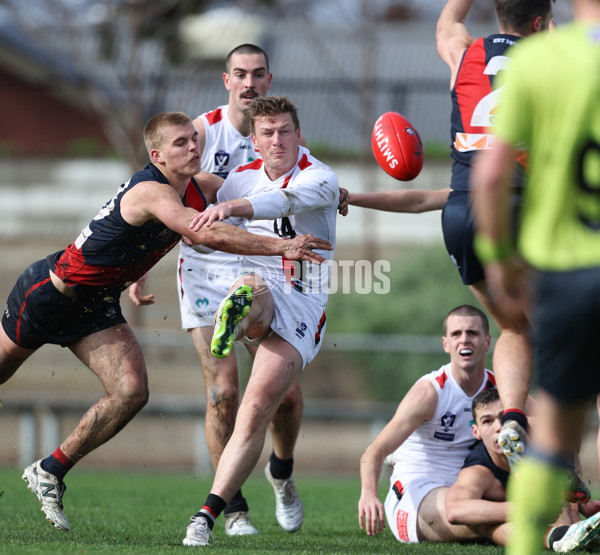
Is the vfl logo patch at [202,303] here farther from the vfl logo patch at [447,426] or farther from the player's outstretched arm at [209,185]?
the vfl logo patch at [447,426]

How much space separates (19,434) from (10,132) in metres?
12.0

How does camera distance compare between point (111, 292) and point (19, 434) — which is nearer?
point (111, 292)

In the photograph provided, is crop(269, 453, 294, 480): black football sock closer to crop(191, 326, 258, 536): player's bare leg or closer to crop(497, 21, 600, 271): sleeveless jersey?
crop(191, 326, 258, 536): player's bare leg

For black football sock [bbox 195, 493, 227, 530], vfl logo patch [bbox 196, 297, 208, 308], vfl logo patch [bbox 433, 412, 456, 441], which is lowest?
black football sock [bbox 195, 493, 227, 530]

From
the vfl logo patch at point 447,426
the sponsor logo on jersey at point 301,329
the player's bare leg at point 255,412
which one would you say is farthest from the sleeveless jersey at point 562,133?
the vfl logo patch at point 447,426

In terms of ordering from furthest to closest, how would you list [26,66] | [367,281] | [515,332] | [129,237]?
[26,66]
[367,281]
[129,237]
[515,332]

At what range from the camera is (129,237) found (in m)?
5.50

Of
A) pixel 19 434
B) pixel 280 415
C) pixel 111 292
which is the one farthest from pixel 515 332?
pixel 19 434

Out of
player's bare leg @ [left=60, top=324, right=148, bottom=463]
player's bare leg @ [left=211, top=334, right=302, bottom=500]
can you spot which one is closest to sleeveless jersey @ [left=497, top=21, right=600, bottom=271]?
player's bare leg @ [left=211, top=334, right=302, bottom=500]

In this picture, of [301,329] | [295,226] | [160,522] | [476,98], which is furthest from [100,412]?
[476,98]

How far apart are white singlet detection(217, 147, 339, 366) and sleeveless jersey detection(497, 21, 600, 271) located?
7.82 ft

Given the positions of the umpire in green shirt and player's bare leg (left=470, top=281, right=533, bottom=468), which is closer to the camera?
the umpire in green shirt

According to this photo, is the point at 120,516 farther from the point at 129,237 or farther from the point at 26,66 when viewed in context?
the point at 26,66

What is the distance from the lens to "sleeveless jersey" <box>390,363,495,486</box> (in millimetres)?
6055
